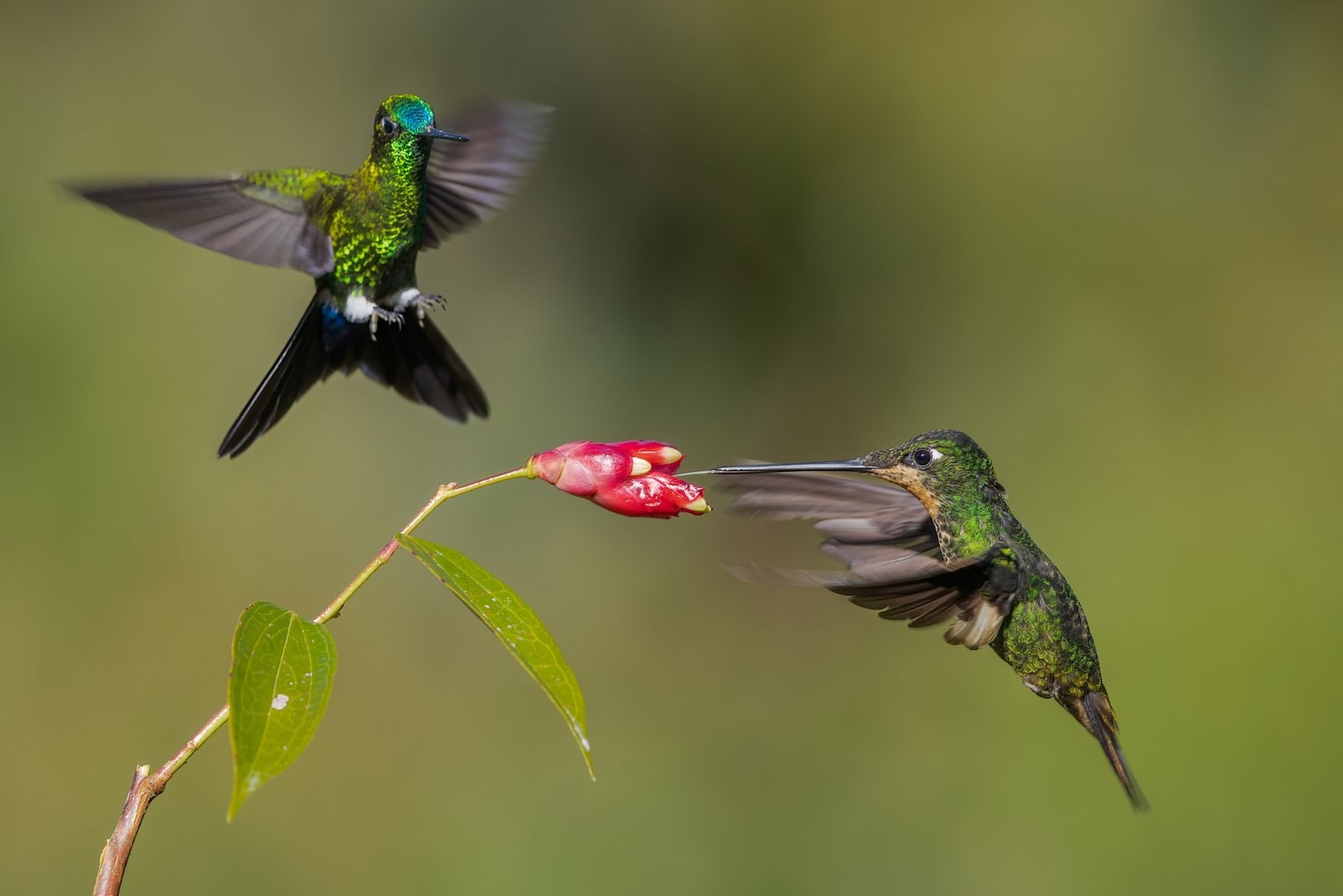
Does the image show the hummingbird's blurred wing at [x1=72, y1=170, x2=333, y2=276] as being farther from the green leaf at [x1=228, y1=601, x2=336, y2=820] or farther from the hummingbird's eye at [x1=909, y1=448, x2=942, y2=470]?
the hummingbird's eye at [x1=909, y1=448, x2=942, y2=470]

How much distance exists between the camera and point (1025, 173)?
6.47 meters

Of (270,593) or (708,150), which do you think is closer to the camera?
(270,593)

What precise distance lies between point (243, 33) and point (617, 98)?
1.90 meters

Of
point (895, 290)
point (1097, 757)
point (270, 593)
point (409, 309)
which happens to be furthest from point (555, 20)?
point (1097, 757)

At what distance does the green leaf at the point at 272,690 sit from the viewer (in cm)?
142

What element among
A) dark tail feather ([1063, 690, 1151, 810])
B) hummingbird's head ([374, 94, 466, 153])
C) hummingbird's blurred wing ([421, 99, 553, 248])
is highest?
hummingbird's blurred wing ([421, 99, 553, 248])

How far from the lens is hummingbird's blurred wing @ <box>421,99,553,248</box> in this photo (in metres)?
2.88

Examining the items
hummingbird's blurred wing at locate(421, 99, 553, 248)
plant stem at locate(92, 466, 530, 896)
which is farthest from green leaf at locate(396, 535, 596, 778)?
hummingbird's blurred wing at locate(421, 99, 553, 248)

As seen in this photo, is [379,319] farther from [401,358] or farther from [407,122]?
[407,122]

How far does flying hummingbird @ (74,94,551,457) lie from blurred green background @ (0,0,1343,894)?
3.19 m

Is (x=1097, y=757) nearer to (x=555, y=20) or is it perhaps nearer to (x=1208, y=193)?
(x=1208, y=193)

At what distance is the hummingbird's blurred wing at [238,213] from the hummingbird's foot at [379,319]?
172 mm

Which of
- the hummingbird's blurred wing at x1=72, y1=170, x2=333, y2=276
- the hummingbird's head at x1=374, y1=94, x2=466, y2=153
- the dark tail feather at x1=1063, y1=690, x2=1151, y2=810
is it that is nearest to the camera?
the hummingbird's blurred wing at x1=72, y1=170, x2=333, y2=276

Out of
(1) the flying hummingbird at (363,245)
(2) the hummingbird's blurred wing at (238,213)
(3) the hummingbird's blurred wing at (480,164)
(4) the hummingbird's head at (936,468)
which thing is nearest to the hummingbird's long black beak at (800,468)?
(4) the hummingbird's head at (936,468)
